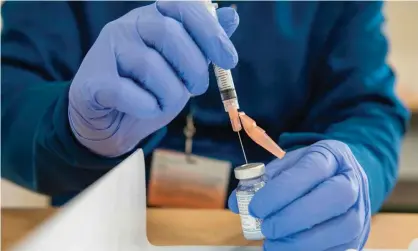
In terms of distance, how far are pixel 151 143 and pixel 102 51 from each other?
0.24 meters

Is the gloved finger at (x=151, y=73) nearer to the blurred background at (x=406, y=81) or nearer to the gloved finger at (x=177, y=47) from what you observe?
the gloved finger at (x=177, y=47)

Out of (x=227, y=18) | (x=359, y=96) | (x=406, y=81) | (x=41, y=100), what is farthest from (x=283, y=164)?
(x=406, y=81)

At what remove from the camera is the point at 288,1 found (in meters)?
1.01

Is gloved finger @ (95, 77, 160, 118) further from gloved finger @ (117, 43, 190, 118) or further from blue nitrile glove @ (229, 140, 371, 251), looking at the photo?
blue nitrile glove @ (229, 140, 371, 251)

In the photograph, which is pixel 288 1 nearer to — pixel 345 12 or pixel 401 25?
pixel 345 12

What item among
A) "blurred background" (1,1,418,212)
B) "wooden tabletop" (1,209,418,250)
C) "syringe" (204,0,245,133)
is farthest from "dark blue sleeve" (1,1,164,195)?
"blurred background" (1,1,418,212)

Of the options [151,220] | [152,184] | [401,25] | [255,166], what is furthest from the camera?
[401,25]

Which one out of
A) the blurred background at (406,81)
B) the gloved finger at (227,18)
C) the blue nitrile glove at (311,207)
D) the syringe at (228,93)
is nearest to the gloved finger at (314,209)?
the blue nitrile glove at (311,207)

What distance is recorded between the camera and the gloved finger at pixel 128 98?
63cm

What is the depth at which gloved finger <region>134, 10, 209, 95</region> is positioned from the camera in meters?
0.62

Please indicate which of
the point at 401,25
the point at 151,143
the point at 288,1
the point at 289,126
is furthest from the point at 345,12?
the point at 401,25

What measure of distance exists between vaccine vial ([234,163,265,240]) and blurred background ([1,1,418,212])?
0.81 metres

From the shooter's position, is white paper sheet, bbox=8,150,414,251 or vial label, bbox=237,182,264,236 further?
vial label, bbox=237,182,264,236

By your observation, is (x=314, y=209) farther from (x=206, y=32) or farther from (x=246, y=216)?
(x=206, y=32)
